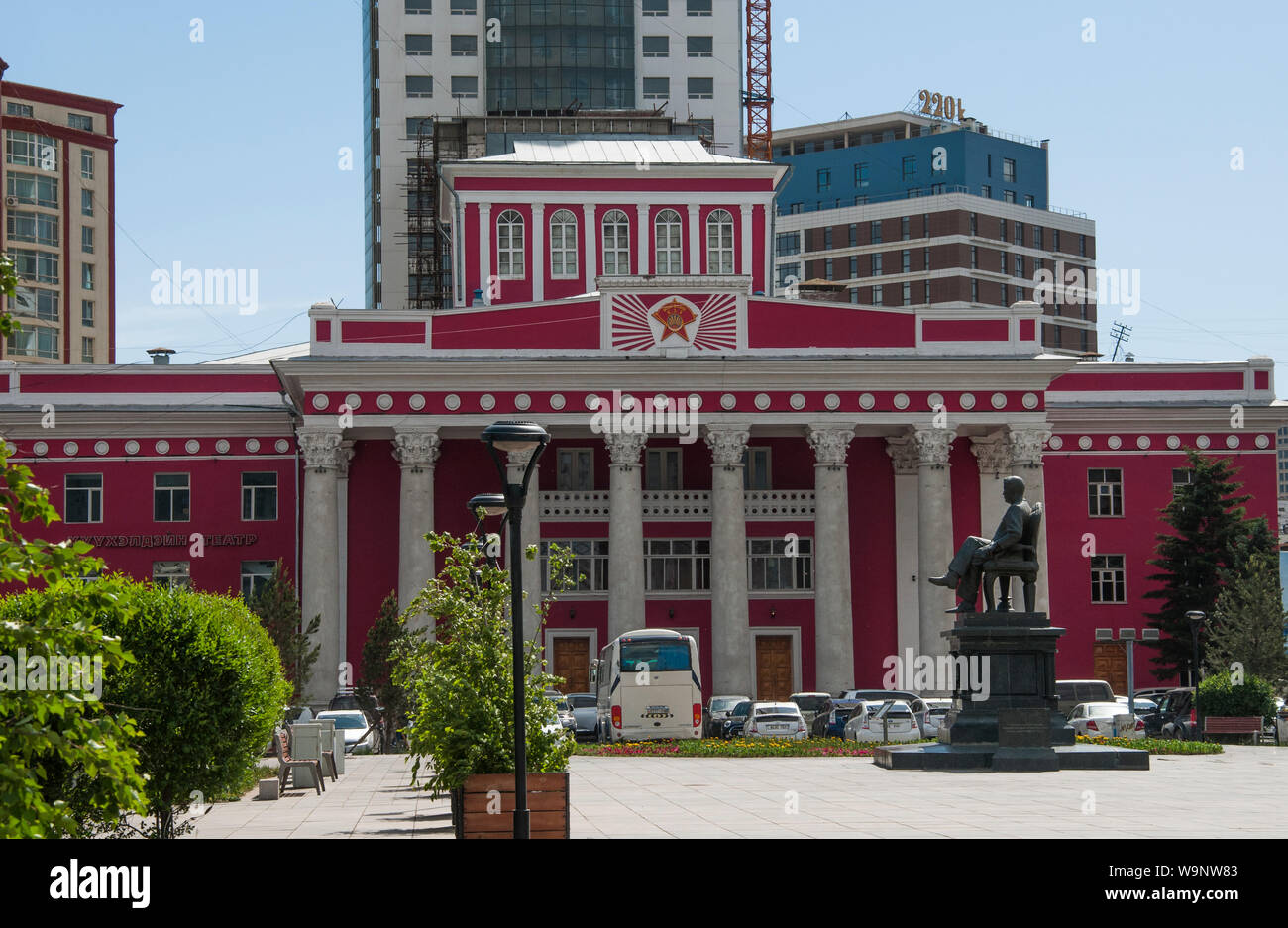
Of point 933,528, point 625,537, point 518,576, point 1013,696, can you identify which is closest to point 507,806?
point 518,576

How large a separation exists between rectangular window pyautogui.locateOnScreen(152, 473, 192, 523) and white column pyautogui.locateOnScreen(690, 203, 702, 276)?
65.6 ft

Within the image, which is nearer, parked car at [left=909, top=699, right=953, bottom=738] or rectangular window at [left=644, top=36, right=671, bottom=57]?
parked car at [left=909, top=699, right=953, bottom=738]

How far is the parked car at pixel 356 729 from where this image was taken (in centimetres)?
4650

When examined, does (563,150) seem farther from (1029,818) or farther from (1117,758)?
(1029,818)

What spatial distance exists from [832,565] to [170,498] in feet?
77.4

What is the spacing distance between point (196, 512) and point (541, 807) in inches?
1820

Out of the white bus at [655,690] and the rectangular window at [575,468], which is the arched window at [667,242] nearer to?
the rectangular window at [575,468]

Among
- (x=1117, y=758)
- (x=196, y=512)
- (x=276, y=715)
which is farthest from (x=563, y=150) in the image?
(x=276, y=715)

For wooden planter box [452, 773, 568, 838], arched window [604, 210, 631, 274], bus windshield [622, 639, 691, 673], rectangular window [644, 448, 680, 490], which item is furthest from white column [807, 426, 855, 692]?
wooden planter box [452, 773, 568, 838]

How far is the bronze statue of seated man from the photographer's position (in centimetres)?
3067

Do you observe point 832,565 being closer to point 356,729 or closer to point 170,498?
point 356,729

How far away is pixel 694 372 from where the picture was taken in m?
58.0

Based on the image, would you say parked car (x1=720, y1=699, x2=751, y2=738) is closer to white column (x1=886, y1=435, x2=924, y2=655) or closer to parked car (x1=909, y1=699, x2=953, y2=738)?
parked car (x1=909, y1=699, x2=953, y2=738)

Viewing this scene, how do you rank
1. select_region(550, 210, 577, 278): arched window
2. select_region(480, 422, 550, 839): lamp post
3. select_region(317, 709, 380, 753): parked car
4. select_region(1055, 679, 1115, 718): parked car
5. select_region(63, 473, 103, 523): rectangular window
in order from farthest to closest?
select_region(550, 210, 577, 278): arched window
select_region(63, 473, 103, 523): rectangular window
select_region(1055, 679, 1115, 718): parked car
select_region(317, 709, 380, 753): parked car
select_region(480, 422, 550, 839): lamp post
